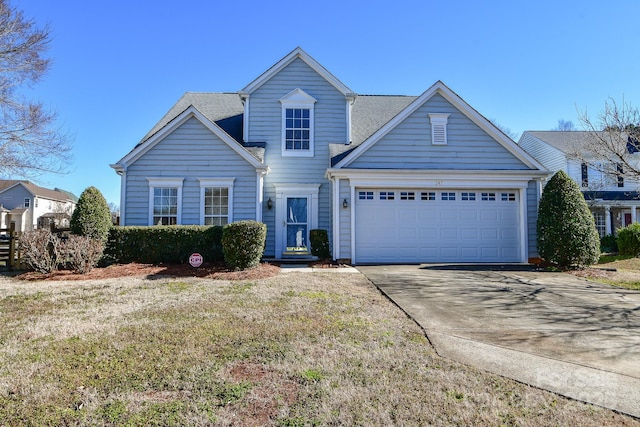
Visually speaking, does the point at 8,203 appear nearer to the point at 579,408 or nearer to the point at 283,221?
the point at 283,221

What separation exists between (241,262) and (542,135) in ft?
84.9

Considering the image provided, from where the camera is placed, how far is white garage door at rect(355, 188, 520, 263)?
39.8 ft


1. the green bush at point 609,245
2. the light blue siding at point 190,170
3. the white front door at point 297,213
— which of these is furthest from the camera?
the green bush at point 609,245

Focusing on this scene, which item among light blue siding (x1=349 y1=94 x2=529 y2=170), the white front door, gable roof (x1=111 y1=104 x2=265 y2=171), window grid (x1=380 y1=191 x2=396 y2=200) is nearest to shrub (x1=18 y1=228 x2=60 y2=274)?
gable roof (x1=111 y1=104 x2=265 y2=171)

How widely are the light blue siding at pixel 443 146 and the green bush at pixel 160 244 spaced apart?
21.1ft

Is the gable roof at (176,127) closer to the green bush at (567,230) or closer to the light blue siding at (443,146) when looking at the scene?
the light blue siding at (443,146)

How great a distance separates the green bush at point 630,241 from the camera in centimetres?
1477

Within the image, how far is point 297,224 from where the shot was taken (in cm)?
1388

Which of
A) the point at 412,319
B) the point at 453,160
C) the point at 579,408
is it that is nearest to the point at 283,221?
the point at 453,160

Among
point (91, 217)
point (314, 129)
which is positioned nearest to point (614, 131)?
point (314, 129)

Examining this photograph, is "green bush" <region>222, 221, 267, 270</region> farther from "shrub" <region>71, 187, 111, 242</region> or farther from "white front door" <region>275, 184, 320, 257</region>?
"white front door" <region>275, 184, 320, 257</region>

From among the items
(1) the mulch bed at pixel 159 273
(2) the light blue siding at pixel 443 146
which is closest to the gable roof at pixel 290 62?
(2) the light blue siding at pixel 443 146

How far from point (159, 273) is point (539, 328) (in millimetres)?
8601

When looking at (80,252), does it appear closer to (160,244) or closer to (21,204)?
(160,244)
